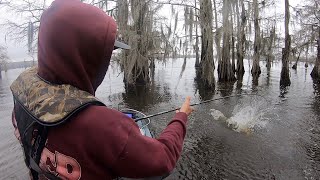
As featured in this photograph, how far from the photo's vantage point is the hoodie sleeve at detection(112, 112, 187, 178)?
116cm

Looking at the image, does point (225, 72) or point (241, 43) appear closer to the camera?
point (225, 72)

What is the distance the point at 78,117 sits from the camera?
3.79ft

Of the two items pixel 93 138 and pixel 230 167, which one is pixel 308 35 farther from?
pixel 93 138

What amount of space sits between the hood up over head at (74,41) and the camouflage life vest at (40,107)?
58 mm

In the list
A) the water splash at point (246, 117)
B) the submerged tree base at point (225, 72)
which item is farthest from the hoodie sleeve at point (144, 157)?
the submerged tree base at point (225, 72)

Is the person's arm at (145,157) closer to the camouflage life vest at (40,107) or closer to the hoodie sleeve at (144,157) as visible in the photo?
the hoodie sleeve at (144,157)

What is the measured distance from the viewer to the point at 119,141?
1.13 m

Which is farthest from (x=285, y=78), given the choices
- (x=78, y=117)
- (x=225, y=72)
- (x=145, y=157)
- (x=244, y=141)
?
(x=78, y=117)

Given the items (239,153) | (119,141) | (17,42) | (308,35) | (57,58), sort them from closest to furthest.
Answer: (119,141) → (57,58) → (239,153) → (17,42) → (308,35)

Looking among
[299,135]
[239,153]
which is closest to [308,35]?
[299,135]

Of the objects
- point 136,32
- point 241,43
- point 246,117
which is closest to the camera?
point 246,117

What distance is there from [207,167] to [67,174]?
4.60 metres

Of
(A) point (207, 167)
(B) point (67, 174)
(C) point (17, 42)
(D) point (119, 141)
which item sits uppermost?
(C) point (17, 42)

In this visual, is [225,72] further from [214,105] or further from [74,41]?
[74,41]
